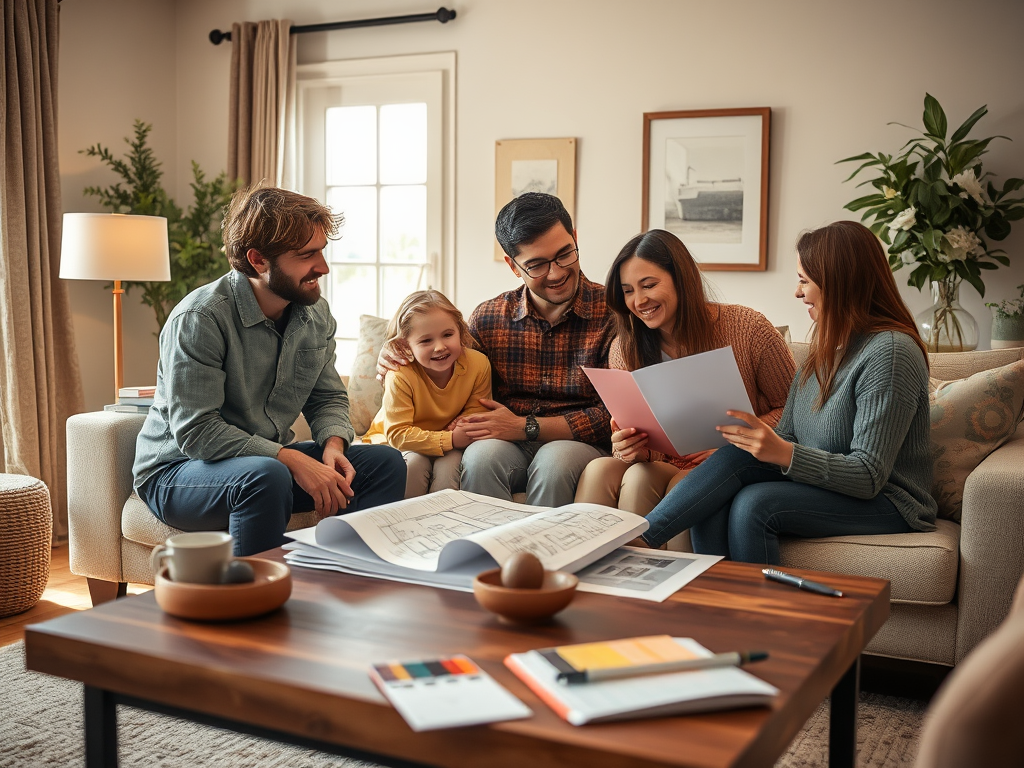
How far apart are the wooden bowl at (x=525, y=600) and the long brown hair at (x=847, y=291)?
113cm

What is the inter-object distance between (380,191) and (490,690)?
3786 mm

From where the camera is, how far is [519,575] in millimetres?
1211

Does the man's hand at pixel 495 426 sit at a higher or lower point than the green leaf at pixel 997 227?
lower

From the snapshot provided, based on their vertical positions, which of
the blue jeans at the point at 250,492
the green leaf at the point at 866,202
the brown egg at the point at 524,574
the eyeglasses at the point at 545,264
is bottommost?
the blue jeans at the point at 250,492

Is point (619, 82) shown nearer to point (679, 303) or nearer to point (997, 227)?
point (997, 227)

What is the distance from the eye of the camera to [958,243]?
124 inches

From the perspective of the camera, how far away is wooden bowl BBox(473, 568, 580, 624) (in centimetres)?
118

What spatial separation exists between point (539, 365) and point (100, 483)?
4.10 feet

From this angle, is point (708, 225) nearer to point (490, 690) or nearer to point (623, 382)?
point (623, 382)

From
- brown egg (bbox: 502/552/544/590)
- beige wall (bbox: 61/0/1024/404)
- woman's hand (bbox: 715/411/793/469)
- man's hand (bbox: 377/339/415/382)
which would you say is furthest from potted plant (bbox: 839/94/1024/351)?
brown egg (bbox: 502/552/544/590)

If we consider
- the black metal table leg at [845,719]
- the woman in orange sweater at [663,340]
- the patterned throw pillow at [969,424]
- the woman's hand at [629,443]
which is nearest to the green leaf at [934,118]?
the patterned throw pillow at [969,424]

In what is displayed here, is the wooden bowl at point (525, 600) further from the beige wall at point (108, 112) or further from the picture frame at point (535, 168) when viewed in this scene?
the beige wall at point (108, 112)

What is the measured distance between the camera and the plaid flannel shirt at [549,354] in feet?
8.70

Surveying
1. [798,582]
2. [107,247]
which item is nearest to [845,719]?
[798,582]
